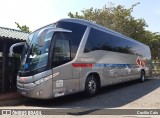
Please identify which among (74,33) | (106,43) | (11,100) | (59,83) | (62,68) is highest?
(74,33)

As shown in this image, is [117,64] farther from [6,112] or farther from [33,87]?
[6,112]

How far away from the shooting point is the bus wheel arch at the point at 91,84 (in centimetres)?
1193

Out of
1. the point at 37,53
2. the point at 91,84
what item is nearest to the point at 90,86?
the point at 91,84

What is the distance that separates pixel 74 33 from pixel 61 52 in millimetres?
1206

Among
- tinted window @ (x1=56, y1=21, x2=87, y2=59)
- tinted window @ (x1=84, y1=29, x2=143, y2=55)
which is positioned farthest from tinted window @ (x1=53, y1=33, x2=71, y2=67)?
tinted window @ (x1=84, y1=29, x2=143, y2=55)

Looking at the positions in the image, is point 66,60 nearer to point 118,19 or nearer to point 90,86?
point 90,86

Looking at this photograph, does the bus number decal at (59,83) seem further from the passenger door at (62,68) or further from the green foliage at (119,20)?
the green foliage at (119,20)

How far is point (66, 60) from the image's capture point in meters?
10.7

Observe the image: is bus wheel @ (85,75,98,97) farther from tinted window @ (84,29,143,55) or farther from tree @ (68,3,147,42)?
tree @ (68,3,147,42)

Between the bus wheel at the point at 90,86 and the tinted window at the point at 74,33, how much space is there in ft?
5.36

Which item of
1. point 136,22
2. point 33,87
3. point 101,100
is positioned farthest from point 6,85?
point 136,22

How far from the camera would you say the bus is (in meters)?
9.94

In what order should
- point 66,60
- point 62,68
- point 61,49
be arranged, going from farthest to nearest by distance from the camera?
point 66,60 < point 61,49 < point 62,68

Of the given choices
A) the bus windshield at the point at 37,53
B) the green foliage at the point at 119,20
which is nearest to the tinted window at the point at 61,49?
the bus windshield at the point at 37,53
